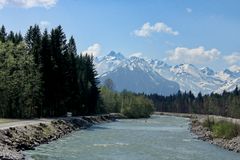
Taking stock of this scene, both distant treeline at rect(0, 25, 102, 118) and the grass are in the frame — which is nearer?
the grass

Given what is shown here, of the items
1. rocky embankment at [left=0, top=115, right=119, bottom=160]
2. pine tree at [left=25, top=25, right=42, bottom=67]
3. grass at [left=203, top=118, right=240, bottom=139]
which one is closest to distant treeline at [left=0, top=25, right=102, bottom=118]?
pine tree at [left=25, top=25, right=42, bottom=67]

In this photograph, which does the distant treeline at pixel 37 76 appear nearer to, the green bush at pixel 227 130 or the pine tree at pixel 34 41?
the pine tree at pixel 34 41

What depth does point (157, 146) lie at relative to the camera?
62812 mm

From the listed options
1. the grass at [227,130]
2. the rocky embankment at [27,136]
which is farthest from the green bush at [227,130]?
the rocky embankment at [27,136]

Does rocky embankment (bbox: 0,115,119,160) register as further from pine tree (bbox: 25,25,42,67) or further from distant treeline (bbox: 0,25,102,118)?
pine tree (bbox: 25,25,42,67)

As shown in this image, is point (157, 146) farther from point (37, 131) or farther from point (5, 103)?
point (5, 103)

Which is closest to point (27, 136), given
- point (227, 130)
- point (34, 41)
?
point (227, 130)

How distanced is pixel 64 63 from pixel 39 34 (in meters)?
7.96

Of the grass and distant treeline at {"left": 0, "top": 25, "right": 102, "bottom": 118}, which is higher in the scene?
distant treeline at {"left": 0, "top": 25, "right": 102, "bottom": 118}

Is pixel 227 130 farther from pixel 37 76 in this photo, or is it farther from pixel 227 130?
pixel 37 76

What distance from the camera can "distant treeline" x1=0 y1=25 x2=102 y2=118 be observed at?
87.1 m

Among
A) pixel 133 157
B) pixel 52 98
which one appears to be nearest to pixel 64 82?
pixel 52 98

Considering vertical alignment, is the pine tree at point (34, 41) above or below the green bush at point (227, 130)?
above

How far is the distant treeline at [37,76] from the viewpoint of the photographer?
8706cm
